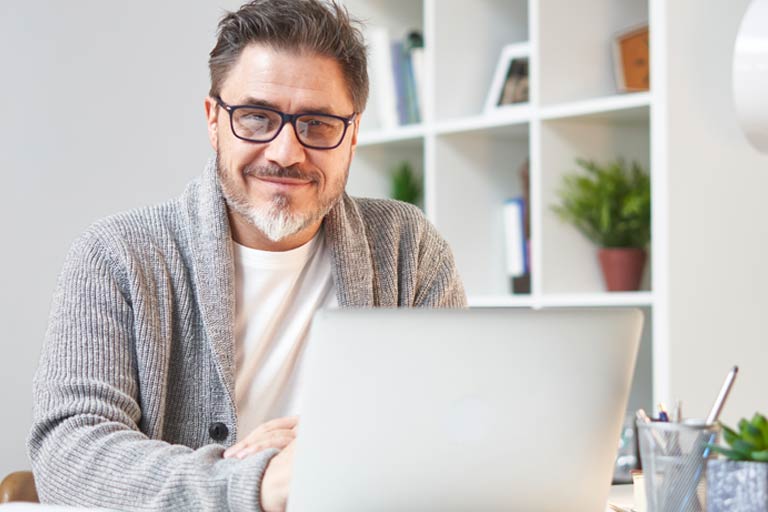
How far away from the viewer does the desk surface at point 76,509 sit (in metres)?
1.28

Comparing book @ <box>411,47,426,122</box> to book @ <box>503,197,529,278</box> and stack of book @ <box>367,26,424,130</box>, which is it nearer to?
Result: stack of book @ <box>367,26,424,130</box>

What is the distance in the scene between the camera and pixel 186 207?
6.25ft

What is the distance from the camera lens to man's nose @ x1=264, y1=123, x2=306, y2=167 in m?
1.86

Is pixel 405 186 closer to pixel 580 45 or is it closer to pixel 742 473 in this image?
pixel 580 45

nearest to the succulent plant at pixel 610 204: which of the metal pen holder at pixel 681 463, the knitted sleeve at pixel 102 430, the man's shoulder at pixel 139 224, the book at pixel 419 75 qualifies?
the book at pixel 419 75

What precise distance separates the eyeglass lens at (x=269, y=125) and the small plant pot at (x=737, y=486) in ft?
3.32

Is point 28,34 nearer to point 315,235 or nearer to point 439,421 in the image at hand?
point 315,235

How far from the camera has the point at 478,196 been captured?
3291 mm

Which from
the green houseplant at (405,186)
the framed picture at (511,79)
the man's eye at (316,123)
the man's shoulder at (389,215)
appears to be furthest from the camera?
the green houseplant at (405,186)

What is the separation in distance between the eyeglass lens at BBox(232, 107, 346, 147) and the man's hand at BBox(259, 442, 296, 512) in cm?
75

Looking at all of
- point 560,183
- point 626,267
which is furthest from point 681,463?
point 560,183

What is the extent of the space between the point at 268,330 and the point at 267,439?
54 centimetres

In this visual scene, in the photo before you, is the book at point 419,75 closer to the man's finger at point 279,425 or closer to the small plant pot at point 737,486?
the man's finger at point 279,425

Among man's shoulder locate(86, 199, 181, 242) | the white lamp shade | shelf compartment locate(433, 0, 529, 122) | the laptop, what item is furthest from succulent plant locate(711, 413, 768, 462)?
shelf compartment locate(433, 0, 529, 122)
